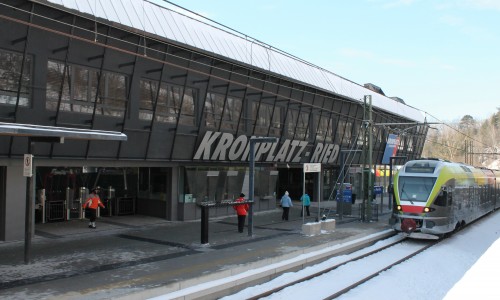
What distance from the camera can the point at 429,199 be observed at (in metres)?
17.8

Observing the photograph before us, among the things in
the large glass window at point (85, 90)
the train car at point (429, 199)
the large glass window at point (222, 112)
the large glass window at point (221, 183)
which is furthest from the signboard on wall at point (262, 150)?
the train car at point (429, 199)

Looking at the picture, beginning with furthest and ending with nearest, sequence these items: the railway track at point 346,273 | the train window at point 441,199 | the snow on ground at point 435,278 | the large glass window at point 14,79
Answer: the train window at point 441,199 < the large glass window at point 14,79 < the snow on ground at point 435,278 < the railway track at point 346,273

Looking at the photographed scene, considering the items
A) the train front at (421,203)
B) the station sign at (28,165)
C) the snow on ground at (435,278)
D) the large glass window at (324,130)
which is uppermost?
the large glass window at (324,130)

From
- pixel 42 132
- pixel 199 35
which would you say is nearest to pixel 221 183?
pixel 199 35

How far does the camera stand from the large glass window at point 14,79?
1416cm

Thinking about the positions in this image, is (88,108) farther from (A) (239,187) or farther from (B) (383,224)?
(B) (383,224)

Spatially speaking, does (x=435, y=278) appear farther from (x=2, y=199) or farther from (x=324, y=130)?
(x=324, y=130)

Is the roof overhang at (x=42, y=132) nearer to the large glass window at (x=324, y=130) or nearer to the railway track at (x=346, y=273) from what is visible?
the railway track at (x=346, y=273)

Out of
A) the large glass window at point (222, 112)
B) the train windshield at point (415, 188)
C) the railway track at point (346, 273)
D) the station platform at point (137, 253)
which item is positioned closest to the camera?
the station platform at point (137, 253)

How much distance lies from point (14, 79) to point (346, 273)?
11929mm

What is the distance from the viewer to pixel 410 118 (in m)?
46.9

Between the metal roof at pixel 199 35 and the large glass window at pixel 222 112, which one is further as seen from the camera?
the large glass window at pixel 222 112

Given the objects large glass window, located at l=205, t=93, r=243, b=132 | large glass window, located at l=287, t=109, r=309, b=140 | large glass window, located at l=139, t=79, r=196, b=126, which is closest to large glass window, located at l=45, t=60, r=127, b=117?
large glass window, located at l=139, t=79, r=196, b=126

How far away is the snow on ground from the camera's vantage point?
1067 cm
